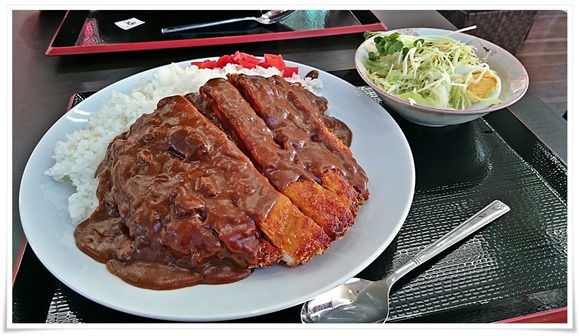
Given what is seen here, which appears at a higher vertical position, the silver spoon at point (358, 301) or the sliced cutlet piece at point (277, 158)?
the sliced cutlet piece at point (277, 158)

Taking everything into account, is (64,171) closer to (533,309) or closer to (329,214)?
(329,214)

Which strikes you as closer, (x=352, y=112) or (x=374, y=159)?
(x=374, y=159)

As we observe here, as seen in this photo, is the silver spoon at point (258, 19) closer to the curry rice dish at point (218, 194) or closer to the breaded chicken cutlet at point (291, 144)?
the breaded chicken cutlet at point (291, 144)

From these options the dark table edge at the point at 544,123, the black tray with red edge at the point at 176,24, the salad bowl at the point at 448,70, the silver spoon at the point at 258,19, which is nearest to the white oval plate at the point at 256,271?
the salad bowl at the point at 448,70

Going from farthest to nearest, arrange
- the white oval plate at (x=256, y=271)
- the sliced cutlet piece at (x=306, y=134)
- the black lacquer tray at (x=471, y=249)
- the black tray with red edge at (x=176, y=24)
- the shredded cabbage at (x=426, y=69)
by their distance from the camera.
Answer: the black tray with red edge at (x=176, y=24)
the shredded cabbage at (x=426, y=69)
the sliced cutlet piece at (x=306, y=134)
the black lacquer tray at (x=471, y=249)
the white oval plate at (x=256, y=271)

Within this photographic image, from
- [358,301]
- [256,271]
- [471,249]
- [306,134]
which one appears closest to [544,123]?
[471,249]

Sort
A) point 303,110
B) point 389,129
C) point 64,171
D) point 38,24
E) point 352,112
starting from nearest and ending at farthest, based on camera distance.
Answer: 1. point 64,171
2. point 303,110
3. point 389,129
4. point 352,112
5. point 38,24
